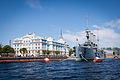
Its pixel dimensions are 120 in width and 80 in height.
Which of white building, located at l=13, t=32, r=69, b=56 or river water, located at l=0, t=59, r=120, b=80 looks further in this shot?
white building, located at l=13, t=32, r=69, b=56

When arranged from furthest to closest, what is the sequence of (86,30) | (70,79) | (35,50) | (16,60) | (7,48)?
(35,50)
(86,30)
(7,48)
(16,60)
(70,79)

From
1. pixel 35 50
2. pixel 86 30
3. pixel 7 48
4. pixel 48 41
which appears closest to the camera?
pixel 7 48

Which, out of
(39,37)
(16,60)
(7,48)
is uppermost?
(39,37)

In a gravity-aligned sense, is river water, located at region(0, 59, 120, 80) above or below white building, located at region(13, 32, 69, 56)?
below

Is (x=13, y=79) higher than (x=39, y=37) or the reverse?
the reverse

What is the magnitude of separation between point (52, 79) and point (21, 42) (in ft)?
528

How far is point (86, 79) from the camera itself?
86.5ft

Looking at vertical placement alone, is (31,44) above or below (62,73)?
above

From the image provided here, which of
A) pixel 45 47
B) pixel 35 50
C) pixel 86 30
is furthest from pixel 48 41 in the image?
pixel 86 30

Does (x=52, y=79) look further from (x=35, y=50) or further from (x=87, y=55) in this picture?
(x=35, y=50)

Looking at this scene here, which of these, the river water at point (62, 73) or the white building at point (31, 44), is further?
the white building at point (31, 44)

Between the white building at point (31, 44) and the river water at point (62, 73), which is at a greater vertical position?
the white building at point (31, 44)

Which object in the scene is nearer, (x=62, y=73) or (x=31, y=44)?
(x=62, y=73)

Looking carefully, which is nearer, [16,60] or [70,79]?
[70,79]
